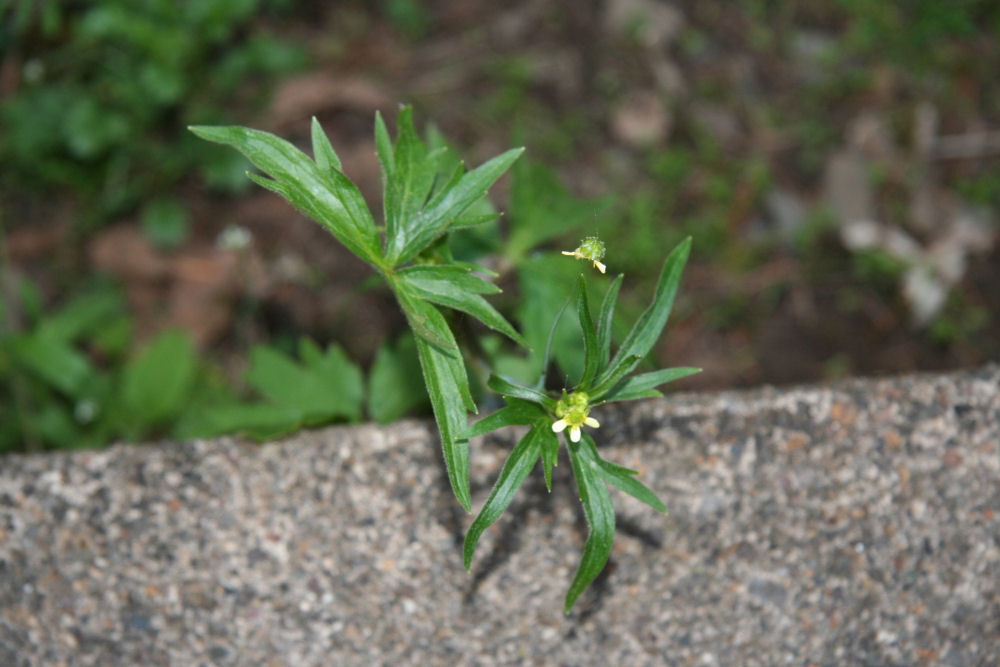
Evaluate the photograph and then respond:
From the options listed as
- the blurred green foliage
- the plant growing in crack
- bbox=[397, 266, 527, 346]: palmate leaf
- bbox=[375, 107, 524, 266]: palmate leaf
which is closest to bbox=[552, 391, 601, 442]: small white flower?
the plant growing in crack

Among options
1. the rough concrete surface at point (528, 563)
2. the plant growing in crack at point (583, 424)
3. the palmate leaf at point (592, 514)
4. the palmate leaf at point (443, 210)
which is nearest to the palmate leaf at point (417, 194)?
the palmate leaf at point (443, 210)

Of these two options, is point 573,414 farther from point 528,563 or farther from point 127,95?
point 127,95

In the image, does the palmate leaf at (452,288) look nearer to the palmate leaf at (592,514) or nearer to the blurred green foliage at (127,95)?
the palmate leaf at (592,514)

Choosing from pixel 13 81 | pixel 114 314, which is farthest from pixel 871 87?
pixel 13 81

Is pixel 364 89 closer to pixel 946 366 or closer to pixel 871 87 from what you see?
pixel 871 87

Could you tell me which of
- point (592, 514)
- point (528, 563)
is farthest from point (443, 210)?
point (528, 563)

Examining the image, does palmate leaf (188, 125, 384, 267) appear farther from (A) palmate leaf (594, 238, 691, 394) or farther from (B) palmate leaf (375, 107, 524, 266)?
(A) palmate leaf (594, 238, 691, 394)
